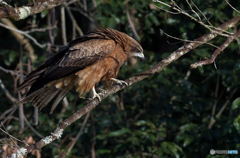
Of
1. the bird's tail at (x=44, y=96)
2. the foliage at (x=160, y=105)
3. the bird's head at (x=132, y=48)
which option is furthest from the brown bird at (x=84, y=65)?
the foliage at (x=160, y=105)

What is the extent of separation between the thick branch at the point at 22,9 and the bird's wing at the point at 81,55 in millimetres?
1269

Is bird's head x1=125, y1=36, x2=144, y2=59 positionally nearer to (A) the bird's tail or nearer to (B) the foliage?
(B) the foliage

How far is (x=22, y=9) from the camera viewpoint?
5.06 metres

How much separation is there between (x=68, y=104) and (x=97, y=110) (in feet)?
1.65

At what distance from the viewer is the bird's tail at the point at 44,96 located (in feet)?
20.5

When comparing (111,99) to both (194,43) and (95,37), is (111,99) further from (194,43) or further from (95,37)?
(194,43)

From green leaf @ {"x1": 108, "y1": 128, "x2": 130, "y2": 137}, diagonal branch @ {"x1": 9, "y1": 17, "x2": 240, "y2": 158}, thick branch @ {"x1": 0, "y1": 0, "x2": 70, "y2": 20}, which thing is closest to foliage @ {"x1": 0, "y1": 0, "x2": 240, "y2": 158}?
green leaf @ {"x1": 108, "y1": 128, "x2": 130, "y2": 137}

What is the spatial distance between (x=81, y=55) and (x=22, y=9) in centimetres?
162

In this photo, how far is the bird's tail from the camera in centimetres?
623

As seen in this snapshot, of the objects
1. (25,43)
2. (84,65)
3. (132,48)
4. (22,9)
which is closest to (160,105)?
(132,48)

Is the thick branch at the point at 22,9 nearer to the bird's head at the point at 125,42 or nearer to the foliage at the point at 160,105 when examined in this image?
the bird's head at the point at 125,42

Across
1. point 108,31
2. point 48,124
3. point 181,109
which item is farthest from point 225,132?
point 48,124

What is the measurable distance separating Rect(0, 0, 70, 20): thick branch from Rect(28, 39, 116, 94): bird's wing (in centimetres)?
127

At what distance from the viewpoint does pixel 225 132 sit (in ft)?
20.8
